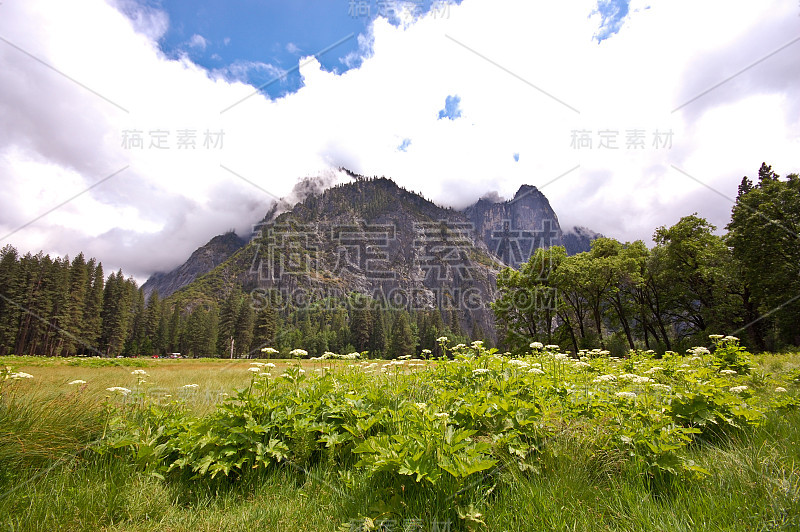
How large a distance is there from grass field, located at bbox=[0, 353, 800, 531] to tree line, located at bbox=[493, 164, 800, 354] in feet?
91.7

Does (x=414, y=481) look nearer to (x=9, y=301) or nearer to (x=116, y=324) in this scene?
(x=9, y=301)

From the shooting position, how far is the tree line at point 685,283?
23750 millimetres

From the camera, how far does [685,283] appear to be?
3061cm

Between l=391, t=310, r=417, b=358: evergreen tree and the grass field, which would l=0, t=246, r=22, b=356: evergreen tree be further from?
the grass field

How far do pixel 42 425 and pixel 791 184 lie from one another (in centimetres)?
3996

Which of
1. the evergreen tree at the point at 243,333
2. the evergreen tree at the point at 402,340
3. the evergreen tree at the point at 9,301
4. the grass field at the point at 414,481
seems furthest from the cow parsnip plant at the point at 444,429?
the evergreen tree at the point at 402,340

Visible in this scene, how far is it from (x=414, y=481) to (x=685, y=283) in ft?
125

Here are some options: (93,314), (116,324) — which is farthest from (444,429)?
(116,324)

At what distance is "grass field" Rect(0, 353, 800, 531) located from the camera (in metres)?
2.79

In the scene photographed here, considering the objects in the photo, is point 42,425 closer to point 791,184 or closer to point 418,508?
point 418,508

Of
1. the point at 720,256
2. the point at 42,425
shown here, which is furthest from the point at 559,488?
the point at 720,256

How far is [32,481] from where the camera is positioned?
342 centimetres

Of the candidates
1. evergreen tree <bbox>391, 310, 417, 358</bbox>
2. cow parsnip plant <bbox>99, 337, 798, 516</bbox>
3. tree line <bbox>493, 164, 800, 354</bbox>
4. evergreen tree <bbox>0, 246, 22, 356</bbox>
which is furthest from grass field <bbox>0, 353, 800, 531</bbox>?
evergreen tree <bbox>391, 310, 417, 358</bbox>

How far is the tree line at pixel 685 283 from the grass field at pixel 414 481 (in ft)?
91.7
